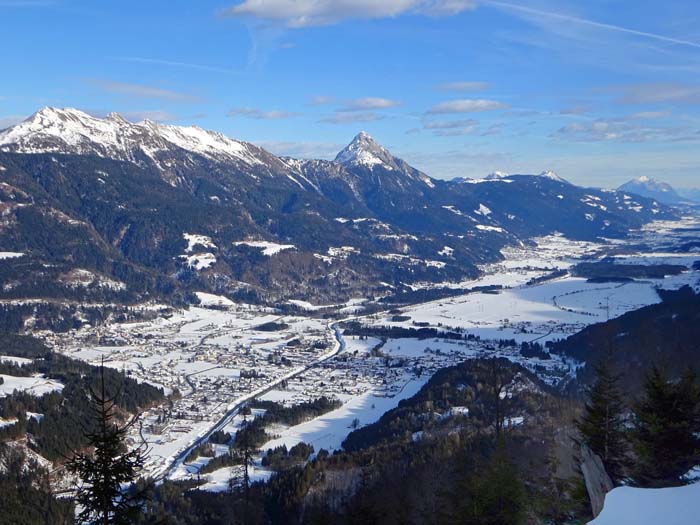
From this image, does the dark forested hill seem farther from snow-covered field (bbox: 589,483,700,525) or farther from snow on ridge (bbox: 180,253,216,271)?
snow on ridge (bbox: 180,253,216,271)

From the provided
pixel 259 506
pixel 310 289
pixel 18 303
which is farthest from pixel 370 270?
pixel 259 506

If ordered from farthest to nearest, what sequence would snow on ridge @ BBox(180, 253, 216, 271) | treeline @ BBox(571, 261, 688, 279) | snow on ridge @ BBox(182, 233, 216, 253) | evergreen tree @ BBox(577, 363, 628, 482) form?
snow on ridge @ BBox(182, 233, 216, 253)
snow on ridge @ BBox(180, 253, 216, 271)
treeline @ BBox(571, 261, 688, 279)
evergreen tree @ BBox(577, 363, 628, 482)

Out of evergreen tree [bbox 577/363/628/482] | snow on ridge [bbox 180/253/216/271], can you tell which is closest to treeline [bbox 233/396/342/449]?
evergreen tree [bbox 577/363/628/482]

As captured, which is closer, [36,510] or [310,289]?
[36,510]

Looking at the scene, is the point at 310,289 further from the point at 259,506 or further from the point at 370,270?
the point at 259,506

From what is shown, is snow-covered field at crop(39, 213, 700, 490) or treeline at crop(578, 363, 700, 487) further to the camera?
snow-covered field at crop(39, 213, 700, 490)

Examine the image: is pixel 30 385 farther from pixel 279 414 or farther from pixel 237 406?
pixel 279 414
